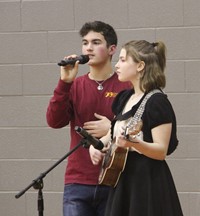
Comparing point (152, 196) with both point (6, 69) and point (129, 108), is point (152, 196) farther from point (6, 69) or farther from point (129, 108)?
point (6, 69)

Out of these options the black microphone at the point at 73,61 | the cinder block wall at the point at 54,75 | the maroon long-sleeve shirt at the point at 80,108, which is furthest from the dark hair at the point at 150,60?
the cinder block wall at the point at 54,75

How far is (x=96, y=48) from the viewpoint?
329 cm

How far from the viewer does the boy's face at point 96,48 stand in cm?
327

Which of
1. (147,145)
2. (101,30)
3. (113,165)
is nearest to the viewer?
(147,145)

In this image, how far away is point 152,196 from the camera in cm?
273

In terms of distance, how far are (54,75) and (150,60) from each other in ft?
5.79

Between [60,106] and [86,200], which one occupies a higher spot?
[60,106]

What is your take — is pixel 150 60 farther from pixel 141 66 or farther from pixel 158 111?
pixel 158 111

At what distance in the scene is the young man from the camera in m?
3.16

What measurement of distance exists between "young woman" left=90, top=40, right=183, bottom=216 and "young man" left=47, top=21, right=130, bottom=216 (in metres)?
0.29

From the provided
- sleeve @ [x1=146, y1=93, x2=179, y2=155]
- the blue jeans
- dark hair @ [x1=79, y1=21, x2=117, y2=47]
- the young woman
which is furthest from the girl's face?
the blue jeans

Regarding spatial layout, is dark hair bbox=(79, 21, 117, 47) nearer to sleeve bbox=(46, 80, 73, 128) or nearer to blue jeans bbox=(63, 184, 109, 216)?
sleeve bbox=(46, 80, 73, 128)

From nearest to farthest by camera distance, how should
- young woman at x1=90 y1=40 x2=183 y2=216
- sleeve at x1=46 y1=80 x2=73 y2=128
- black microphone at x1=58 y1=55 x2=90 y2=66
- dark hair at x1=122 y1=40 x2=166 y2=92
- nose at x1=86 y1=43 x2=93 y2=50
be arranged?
young woman at x1=90 y1=40 x2=183 y2=216 → dark hair at x1=122 y1=40 x2=166 y2=92 → black microphone at x1=58 y1=55 x2=90 y2=66 → sleeve at x1=46 y1=80 x2=73 y2=128 → nose at x1=86 y1=43 x2=93 y2=50

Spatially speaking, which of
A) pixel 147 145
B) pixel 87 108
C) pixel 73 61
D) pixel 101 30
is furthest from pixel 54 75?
pixel 147 145
